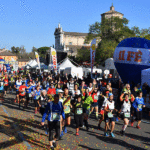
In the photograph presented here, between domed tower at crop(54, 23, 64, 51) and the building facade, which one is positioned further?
the building facade

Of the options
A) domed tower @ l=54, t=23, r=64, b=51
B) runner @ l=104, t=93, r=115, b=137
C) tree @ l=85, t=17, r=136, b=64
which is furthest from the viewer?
domed tower @ l=54, t=23, r=64, b=51

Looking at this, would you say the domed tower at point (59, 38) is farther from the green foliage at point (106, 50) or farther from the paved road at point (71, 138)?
the paved road at point (71, 138)

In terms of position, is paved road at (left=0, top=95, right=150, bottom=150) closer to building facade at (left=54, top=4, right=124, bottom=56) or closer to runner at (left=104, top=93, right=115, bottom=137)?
runner at (left=104, top=93, right=115, bottom=137)

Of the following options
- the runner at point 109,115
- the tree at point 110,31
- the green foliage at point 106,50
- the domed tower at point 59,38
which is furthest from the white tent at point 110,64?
the domed tower at point 59,38

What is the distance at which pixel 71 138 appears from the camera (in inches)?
298

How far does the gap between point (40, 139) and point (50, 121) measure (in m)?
1.43

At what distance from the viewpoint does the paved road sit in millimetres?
6734

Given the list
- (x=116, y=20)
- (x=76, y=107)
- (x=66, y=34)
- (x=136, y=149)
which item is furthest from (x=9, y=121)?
(x=66, y=34)

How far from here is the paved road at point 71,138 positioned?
6734 millimetres

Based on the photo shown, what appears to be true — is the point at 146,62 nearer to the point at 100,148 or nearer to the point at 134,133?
the point at 134,133

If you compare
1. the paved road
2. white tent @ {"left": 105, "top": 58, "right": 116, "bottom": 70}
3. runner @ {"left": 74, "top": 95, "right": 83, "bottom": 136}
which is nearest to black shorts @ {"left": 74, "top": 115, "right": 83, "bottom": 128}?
runner @ {"left": 74, "top": 95, "right": 83, "bottom": 136}

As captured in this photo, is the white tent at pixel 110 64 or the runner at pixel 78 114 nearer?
the runner at pixel 78 114

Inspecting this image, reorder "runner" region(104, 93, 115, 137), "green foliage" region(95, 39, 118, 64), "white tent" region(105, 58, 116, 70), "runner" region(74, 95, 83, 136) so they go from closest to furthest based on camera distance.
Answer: "runner" region(104, 93, 115, 137) < "runner" region(74, 95, 83, 136) < "white tent" region(105, 58, 116, 70) < "green foliage" region(95, 39, 118, 64)

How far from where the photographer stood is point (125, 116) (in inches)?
318
